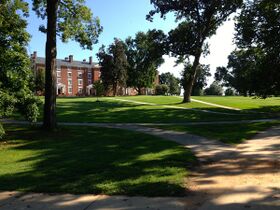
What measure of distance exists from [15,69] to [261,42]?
21.6 meters

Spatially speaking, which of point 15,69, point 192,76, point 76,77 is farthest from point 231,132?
point 76,77

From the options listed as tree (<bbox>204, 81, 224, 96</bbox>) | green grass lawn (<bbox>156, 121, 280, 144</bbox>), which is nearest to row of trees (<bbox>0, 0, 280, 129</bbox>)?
green grass lawn (<bbox>156, 121, 280, 144</bbox>)

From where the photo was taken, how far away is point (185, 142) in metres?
13.6

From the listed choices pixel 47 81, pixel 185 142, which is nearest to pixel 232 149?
pixel 185 142

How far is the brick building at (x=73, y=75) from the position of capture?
326 ft

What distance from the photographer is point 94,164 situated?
9742 mm

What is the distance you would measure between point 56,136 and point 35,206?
30.3ft

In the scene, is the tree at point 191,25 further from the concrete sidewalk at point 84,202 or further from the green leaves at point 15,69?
the concrete sidewalk at point 84,202

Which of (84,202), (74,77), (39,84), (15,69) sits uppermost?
(74,77)

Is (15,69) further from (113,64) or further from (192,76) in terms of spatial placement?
(113,64)

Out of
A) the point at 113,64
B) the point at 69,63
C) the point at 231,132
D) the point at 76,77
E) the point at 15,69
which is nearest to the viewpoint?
the point at 15,69

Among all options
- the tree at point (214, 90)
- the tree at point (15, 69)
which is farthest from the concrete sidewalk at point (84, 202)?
the tree at point (214, 90)

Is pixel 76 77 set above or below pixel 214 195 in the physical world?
above

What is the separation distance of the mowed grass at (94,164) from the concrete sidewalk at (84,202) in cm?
28
